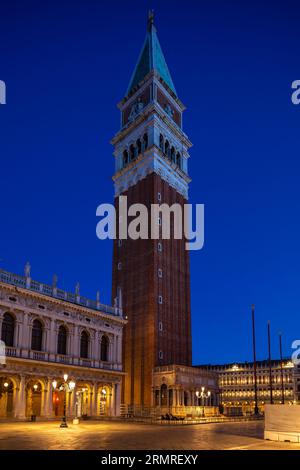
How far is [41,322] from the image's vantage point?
47.3 metres

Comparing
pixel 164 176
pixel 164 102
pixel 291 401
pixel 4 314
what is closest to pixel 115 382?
pixel 4 314

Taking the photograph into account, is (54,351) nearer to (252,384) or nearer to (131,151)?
(131,151)

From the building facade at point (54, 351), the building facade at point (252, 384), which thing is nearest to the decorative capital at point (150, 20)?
the building facade at point (54, 351)

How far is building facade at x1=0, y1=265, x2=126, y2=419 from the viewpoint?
43.3 meters

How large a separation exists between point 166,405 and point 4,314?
27.7 m

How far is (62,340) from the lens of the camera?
Result: 5000cm

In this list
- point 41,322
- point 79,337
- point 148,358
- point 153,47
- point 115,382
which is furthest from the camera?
point 153,47

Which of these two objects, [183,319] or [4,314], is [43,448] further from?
[183,319]

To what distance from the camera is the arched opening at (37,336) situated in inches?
1826

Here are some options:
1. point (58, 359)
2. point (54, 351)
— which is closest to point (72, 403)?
point (58, 359)

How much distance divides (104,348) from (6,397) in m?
13.5

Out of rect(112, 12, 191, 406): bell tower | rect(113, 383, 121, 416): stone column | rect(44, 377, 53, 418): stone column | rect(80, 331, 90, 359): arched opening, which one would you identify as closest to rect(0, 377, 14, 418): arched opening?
rect(44, 377, 53, 418): stone column

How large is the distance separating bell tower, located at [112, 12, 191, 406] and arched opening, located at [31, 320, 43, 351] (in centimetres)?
1648

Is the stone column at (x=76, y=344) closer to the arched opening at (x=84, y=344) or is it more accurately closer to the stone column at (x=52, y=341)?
the arched opening at (x=84, y=344)
